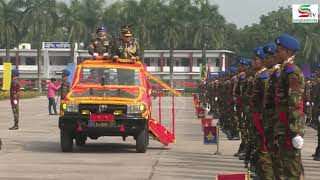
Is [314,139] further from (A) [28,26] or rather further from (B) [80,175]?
(A) [28,26]

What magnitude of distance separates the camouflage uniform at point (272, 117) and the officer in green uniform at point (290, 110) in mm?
162

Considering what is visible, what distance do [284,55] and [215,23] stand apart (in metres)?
83.3

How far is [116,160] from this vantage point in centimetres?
1462

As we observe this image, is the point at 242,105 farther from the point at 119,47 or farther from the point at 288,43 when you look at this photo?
the point at 119,47

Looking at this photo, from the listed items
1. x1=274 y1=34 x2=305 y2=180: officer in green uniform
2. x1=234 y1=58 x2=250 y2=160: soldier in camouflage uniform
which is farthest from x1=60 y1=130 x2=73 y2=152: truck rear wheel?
x1=274 y1=34 x2=305 y2=180: officer in green uniform

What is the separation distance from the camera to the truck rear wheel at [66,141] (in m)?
15.9

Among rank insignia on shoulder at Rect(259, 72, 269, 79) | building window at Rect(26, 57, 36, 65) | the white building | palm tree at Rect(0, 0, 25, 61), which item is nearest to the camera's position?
rank insignia on shoulder at Rect(259, 72, 269, 79)

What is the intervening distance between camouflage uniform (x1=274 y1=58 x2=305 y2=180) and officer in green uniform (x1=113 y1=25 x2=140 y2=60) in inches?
377

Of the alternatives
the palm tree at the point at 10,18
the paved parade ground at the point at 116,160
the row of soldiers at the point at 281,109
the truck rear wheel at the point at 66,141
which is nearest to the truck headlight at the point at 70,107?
the truck rear wheel at the point at 66,141

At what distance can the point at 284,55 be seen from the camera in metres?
8.00

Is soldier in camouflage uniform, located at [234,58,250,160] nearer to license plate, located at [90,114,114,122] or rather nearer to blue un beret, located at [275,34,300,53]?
license plate, located at [90,114,114,122]

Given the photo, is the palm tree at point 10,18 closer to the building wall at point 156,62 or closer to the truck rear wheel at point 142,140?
the building wall at point 156,62

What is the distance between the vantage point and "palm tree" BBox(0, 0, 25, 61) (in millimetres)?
82762
